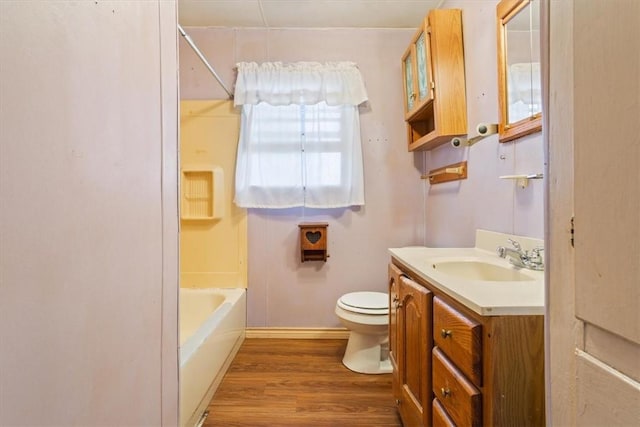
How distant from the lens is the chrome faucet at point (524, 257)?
120cm

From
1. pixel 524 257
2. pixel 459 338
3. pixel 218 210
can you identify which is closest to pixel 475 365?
pixel 459 338

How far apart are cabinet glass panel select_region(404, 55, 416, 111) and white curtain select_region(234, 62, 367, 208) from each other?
337mm

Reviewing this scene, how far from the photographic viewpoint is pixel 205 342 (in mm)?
1704

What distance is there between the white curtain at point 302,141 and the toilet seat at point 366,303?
2.36 ft

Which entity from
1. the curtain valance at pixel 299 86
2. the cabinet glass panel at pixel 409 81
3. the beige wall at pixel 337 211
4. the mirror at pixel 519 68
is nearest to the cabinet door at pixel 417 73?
the cabinet glass panel at pixel 409 81

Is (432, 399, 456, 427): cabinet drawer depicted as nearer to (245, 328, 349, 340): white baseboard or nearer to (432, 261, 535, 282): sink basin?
(432, 261, 535, 282): sink basin

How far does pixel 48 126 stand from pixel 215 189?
2.09 meters

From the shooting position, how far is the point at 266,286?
2.63m

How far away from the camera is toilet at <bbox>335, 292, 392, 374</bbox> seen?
2.00 metres

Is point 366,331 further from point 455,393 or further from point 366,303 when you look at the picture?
point 455,393

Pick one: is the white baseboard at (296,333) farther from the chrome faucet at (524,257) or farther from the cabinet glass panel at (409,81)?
the cabinet glass panel at (409,81)

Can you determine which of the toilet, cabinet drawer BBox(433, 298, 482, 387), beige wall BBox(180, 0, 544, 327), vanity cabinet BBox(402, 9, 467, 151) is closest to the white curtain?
beige wall BBox(180, 0, 544, 327)

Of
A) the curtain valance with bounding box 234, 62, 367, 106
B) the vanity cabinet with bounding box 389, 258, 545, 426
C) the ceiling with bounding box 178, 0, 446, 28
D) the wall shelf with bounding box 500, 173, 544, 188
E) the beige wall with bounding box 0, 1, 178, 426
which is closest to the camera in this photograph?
the beige wall with bounding box 0, 1, 178, 426

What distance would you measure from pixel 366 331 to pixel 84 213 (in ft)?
5.83
